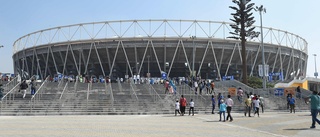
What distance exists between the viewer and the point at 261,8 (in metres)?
37.1

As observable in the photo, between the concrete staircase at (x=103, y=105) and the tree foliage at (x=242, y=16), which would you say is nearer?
the concrete staircase at (x=103, y=105)

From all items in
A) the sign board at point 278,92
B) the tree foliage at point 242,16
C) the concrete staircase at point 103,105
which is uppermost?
the tree foliage at point 242,16

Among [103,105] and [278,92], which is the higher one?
[278,92]

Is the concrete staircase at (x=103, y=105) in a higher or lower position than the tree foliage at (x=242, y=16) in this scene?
lower

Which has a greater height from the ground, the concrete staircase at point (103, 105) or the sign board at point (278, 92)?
the sign board at point (278, 92)

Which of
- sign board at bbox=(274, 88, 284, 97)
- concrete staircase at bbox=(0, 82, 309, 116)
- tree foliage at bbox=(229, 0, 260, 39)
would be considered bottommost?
concrete staircase at bbox=(0, 82, 309, 116)

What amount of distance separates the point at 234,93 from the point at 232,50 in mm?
30944

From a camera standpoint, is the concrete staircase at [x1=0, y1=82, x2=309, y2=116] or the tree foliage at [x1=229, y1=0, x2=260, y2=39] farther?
the tree foliage at [x1=229, y1=0, x2=260, y2=39]

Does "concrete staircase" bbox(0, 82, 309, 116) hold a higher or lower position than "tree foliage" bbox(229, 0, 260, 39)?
lower

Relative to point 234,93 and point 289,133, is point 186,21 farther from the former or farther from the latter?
point 289,133

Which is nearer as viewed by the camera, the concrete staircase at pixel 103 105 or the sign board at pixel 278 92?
the concrete staircase at pixel 103 105

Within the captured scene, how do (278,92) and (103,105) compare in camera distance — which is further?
(278,92)

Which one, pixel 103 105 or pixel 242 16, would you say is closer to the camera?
pixel 103 105

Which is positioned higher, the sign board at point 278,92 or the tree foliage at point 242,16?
the tree foliage at point 242,16
